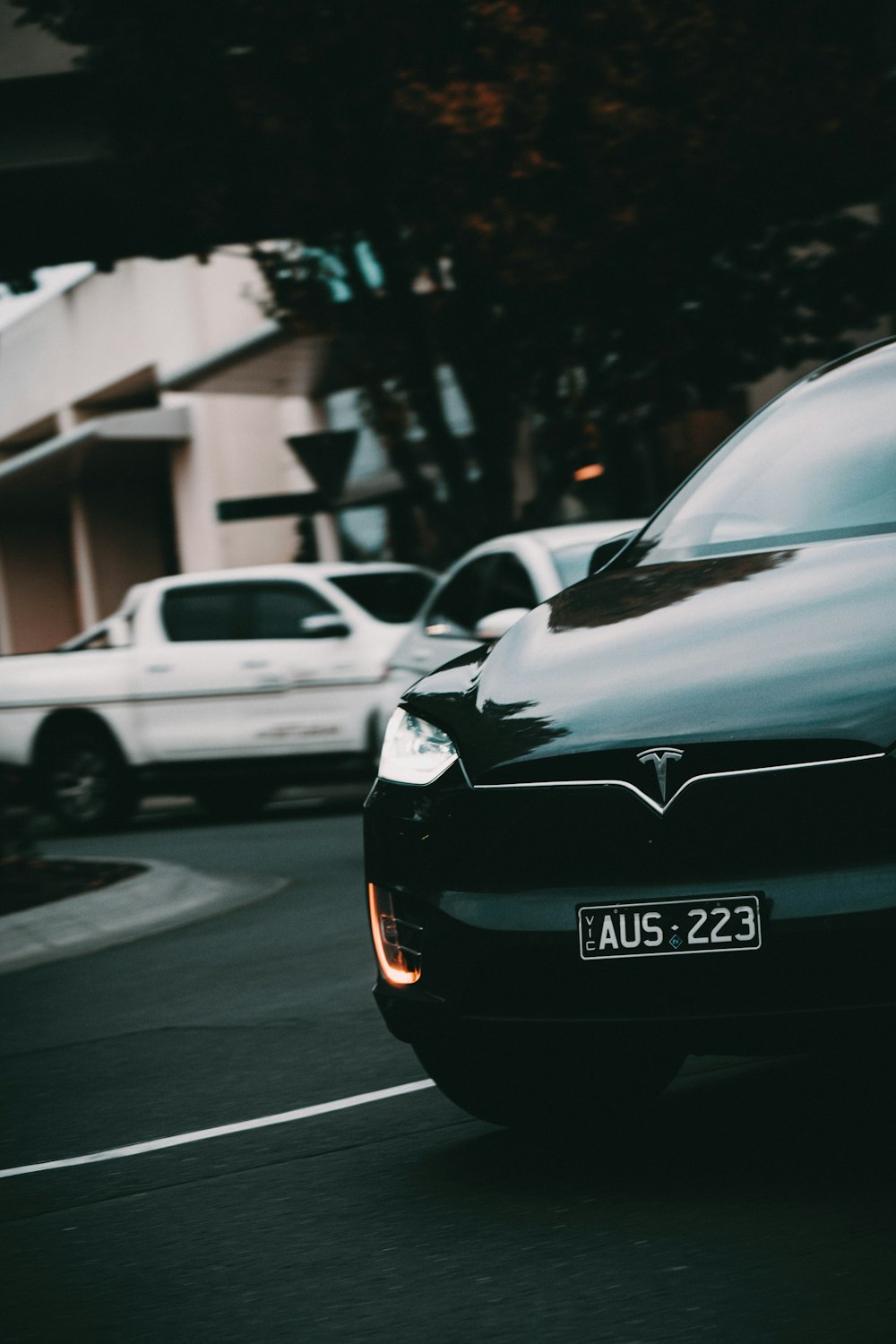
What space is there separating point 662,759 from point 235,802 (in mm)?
12909

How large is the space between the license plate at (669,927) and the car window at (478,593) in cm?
667

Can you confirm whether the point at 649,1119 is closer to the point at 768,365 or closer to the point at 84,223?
the point at 768,365

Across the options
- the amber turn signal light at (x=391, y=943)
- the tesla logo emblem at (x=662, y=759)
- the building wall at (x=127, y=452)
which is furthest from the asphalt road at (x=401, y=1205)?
the building wall at (x=127, y=452)

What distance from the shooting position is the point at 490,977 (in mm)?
4352

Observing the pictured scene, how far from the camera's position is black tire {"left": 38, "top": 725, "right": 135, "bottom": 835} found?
15945mm

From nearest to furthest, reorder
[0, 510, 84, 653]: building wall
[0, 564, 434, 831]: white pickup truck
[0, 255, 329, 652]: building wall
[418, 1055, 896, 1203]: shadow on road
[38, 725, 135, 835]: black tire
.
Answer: [418, 1055, 896, 1203]: shadow on road, [0, 564, 434, 831]: white pickup truck, [38, 725, 135, 835]: black tire, [0, 255, 329, 652]: building wall, [0, 510, 84, 653]: building wall

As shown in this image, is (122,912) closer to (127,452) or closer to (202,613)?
(202,613)

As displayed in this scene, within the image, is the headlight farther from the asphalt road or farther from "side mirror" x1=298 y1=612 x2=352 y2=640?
"side mirror" x1=298 y1=612 x2=352 y2=640

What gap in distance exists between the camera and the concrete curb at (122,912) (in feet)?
30.7

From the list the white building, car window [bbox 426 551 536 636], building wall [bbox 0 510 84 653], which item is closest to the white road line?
car window [bbox 426 551 536 636]

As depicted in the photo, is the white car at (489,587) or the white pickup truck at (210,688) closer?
the white car at (489,587)

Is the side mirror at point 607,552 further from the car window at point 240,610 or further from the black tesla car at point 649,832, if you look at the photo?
the car window at point 240,610

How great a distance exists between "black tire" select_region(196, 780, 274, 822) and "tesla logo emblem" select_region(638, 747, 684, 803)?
1219cm

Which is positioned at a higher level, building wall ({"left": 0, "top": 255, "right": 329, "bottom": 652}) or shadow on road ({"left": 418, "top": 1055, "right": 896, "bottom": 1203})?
building wall ({"left": 0, "top": 255, "right": 329, "bottom": 652})
